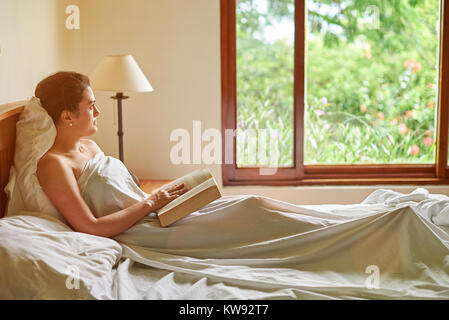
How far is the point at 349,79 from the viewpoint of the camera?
3633 millimetres

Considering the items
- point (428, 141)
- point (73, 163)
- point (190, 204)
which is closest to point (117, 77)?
point (73, 163)

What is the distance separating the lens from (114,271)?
63.9 inches

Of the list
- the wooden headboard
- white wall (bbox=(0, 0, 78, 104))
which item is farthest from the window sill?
the wooden headboard

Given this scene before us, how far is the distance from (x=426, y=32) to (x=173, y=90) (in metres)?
1.69

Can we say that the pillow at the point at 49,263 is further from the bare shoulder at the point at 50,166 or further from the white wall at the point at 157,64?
the white wall at the point at 157,64

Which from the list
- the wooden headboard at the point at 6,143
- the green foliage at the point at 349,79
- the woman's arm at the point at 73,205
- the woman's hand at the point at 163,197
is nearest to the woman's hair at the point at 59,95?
the wooden headboard at the point at 6,143

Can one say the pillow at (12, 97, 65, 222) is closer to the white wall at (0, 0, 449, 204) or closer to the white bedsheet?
the white bedsheet

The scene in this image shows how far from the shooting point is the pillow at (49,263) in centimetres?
142

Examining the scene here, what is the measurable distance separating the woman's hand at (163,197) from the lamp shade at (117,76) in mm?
960

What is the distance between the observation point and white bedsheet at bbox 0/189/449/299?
1.49m

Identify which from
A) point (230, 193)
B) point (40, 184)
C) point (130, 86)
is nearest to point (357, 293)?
point (40, 184)

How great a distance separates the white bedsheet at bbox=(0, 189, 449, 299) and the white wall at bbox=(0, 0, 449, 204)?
149cm
